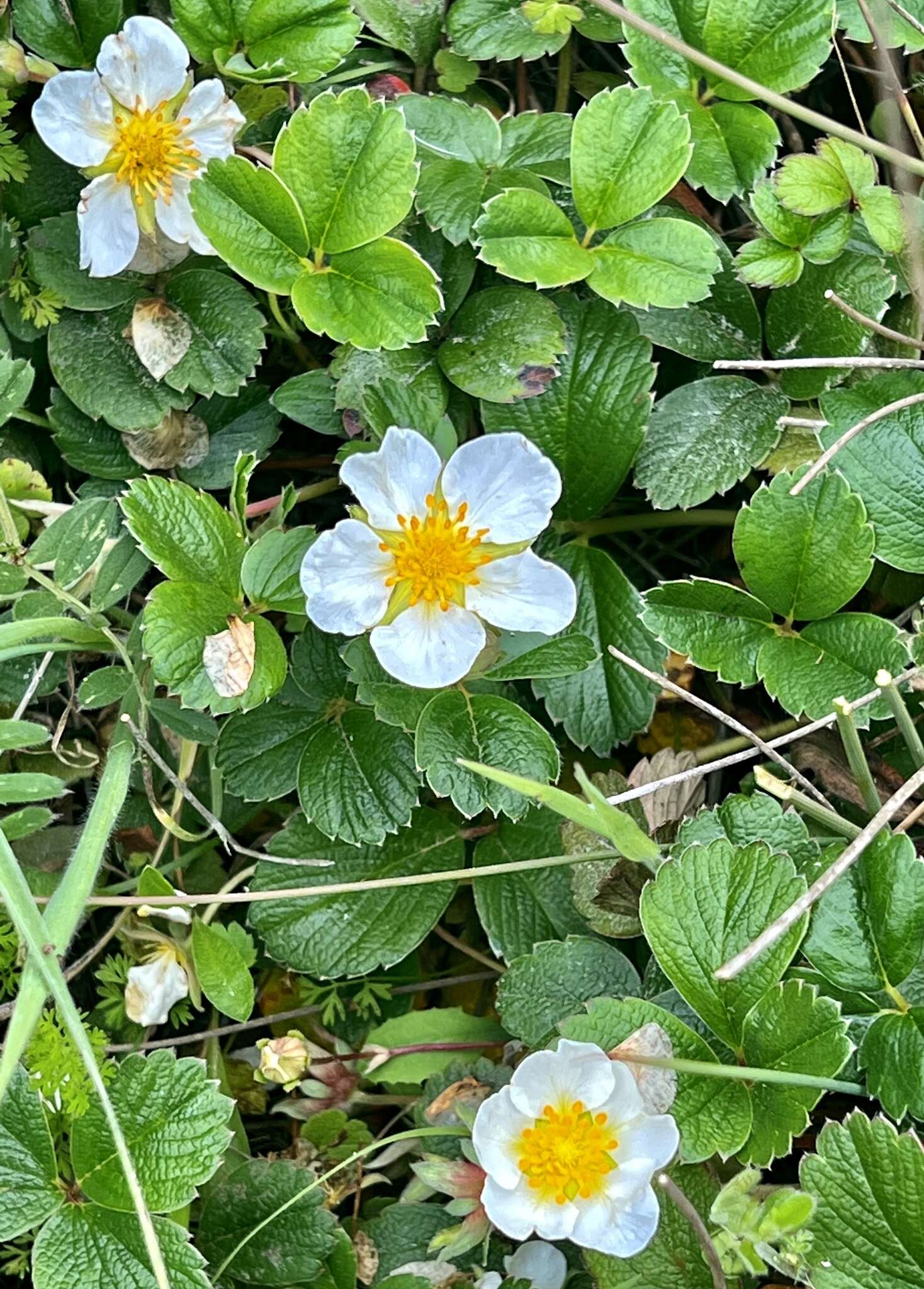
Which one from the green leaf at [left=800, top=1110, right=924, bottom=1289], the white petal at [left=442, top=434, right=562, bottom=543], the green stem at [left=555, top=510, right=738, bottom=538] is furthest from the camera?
the green stem at [left=555, top=510, right=738, bottom=538]

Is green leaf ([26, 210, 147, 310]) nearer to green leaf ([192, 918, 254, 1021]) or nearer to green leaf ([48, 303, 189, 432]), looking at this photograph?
green leaf ([48, 303, 189, 432])

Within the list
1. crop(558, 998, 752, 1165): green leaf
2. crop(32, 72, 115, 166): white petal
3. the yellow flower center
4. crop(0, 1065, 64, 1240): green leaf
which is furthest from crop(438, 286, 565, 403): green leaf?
crop(0, 1065, 64, 1240): green leaf

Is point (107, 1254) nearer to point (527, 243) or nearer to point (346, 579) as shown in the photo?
point (346, 579)

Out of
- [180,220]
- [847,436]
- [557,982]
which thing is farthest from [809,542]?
[180,220]

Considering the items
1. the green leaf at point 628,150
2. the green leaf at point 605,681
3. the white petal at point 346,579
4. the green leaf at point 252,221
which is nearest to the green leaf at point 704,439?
the green leaf at point 605,681

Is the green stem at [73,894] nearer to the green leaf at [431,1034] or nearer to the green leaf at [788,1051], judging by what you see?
the green leaf at [431,1034]

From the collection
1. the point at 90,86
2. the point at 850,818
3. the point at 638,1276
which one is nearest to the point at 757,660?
the point at 850,818
